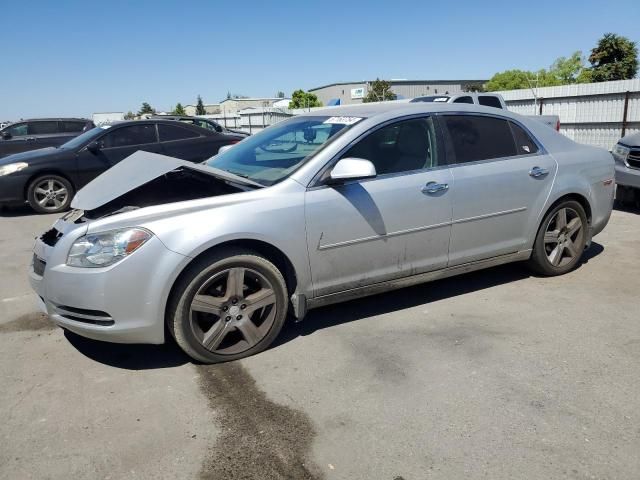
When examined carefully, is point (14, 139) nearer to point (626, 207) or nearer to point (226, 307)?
point (226, 307)

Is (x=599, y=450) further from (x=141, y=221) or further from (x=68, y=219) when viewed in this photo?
(x=68, y=219)

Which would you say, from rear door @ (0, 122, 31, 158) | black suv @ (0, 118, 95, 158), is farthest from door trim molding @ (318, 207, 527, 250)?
rear door @ (0, 122, 31, 158)

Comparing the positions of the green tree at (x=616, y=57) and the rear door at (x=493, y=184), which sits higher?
the green tree at (x=616, y=57)

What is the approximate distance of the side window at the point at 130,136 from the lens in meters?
9.29

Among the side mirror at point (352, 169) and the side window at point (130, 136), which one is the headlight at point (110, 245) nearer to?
the side mirror at point (352, 169)

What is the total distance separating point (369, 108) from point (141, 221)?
2.14m

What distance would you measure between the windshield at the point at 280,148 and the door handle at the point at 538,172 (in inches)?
65.3

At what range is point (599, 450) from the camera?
8.38 ft

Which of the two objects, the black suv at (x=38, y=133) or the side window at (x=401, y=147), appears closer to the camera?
the side window at (x=401, y=147)

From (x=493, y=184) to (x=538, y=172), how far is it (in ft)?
1.84

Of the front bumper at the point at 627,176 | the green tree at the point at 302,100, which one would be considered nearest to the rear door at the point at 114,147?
the front bumper at the point at 627,176

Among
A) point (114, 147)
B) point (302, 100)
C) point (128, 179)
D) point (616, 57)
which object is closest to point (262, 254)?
point (128, 179)

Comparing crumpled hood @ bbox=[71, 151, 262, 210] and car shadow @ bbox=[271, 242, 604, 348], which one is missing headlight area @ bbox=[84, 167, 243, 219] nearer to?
crumpled hood @ bbox=[71, 151, 262, 210]

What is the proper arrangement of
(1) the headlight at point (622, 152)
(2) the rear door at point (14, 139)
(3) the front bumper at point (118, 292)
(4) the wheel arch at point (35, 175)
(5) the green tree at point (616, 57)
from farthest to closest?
(5) the green tree at point (616, 57) < (2) the rear door at point (14, 139) < (4) the wheel arch at point (35, 175) < (1) the headlight at point (622, 152) < (3) the front bumper at point (118, 292)
